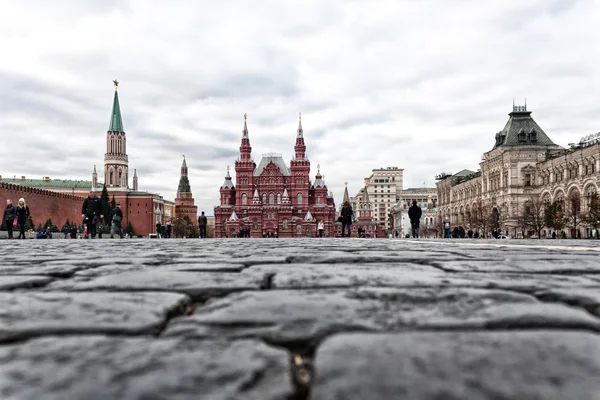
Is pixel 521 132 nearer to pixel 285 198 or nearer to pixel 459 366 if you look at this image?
pixel 285 198

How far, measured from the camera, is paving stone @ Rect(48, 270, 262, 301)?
204 cm

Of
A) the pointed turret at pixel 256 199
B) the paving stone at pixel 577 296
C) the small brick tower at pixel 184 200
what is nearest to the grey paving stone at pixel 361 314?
the paving stone at pixel 577 296

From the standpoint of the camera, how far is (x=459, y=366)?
100 cm

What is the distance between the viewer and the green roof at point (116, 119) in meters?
101

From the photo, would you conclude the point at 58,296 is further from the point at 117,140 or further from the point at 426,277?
the point at 117,140

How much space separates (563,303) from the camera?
5.69 ft

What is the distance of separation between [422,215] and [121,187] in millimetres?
66804

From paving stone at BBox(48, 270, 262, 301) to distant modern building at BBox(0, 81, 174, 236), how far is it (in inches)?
3666

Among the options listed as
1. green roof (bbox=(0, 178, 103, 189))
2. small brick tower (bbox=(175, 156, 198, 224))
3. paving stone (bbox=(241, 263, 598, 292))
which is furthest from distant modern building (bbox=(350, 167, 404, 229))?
paving stone (bbox=(241, 263, 598, 292))

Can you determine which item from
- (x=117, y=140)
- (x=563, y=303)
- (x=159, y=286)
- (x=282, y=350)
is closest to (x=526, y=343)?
(x=282, y=350)

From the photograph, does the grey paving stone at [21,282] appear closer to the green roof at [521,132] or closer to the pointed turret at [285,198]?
the pointed turret at [285,198]

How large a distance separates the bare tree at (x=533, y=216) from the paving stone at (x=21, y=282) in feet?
149

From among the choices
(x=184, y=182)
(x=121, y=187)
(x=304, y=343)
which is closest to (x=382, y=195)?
(x=184, y=182)

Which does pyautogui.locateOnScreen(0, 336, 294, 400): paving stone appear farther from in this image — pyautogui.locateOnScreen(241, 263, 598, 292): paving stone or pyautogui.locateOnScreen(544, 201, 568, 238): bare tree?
pyautogui.locateOnScreen(544, 201, 568, 238): bare tree
